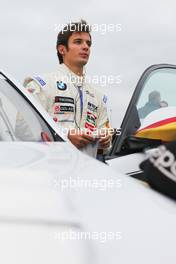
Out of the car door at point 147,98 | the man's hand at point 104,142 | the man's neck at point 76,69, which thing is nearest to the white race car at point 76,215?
the man's hand at point 104,142

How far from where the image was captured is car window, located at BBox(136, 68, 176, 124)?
2.69 meters

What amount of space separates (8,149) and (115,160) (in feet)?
4.21

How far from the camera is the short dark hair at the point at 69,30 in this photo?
3193mm

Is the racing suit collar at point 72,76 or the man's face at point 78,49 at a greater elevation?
the man's face at point 78,49

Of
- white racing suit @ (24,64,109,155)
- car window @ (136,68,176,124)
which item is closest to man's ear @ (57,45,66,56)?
white racing suit @ (24,64,109,155)

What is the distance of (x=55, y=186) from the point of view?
83 cm

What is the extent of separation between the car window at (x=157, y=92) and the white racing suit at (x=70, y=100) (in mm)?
279

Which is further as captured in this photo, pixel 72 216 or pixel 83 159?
pixel 83 159

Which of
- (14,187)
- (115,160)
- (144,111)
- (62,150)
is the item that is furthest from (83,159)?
(144,111)

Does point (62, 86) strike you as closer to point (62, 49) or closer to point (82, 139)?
point (62, 49)

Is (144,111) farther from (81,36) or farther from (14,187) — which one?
(14,187)

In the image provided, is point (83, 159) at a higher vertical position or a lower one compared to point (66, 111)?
higher

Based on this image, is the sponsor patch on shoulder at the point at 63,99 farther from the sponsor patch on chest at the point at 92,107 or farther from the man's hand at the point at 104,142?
the man's hand at the point at 104,142

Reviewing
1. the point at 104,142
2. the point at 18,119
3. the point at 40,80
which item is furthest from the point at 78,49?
the point at 18,119
